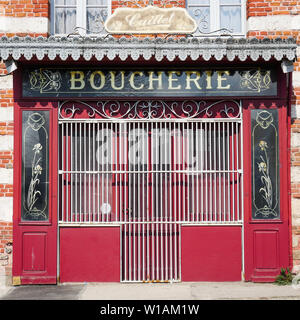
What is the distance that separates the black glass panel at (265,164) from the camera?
796 cm

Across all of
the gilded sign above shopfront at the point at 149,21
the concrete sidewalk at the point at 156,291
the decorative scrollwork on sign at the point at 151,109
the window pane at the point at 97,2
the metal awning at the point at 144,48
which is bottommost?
the concrete sidewalk at the point at 156,291

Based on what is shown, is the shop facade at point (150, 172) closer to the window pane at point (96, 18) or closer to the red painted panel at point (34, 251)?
the red painted panel at point (34, 251)

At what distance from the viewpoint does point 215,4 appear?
28.7ft

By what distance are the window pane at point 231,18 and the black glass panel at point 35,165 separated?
389 cm

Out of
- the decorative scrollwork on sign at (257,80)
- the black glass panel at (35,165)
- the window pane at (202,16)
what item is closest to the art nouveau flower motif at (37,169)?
the black glass panel at (35,165)

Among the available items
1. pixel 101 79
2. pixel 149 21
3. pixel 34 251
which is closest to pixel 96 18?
pixel 149 21

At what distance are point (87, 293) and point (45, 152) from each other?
2.57 meters

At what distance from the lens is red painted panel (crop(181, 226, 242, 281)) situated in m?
7.96

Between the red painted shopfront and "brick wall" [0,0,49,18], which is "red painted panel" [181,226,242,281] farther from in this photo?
"brick wall" [0,0,49,18]

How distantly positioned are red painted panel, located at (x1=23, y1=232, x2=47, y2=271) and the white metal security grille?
0.51 meters

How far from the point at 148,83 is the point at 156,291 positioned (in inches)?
142

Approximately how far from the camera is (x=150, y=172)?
8055 millimetres

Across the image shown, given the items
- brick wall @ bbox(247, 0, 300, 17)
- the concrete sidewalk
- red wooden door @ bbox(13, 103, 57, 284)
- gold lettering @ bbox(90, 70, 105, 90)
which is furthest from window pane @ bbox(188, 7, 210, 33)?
the concrete sidewalk

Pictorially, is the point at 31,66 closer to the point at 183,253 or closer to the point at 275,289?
the point at 183,253
